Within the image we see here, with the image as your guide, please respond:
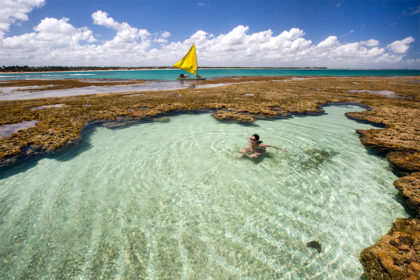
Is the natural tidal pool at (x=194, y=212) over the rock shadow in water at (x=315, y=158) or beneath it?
beneath

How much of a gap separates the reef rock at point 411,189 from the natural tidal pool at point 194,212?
26 centimetres

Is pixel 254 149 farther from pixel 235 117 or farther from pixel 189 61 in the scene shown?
pixel 189 61

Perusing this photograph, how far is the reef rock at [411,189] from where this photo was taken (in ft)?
16.4

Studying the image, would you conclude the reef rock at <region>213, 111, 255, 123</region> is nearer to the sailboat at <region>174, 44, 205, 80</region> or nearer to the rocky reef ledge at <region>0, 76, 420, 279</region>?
the rocky reef ledge at <region>0, 76, 420, 279</region>

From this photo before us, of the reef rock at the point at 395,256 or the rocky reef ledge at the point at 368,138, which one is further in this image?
the rocky reef ledge at the point at 368,138

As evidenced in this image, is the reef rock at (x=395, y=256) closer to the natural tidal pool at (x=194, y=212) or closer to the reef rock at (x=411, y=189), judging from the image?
the natural tidal pool at (x=194, y=212)

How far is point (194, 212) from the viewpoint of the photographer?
532 centimetres

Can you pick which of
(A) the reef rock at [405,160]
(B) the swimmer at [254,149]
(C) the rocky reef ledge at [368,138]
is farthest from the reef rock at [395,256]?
(B) the swimmer at [254,149]

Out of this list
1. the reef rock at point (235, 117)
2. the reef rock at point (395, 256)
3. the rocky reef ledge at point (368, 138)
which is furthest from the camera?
the reef rock at point (235, 117)

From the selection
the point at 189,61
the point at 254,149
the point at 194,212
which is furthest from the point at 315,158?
the point at 189,61

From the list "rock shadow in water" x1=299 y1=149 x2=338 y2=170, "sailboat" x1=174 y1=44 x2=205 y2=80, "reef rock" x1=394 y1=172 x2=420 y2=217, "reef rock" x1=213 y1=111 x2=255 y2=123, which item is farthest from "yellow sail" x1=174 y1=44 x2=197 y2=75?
"reef rock" x1=394 y1=172 x2=420 y2=217

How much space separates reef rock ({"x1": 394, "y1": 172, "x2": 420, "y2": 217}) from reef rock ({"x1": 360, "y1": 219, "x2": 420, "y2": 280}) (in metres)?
1.06

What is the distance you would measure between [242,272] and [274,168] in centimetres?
460

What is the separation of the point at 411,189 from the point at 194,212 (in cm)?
694
